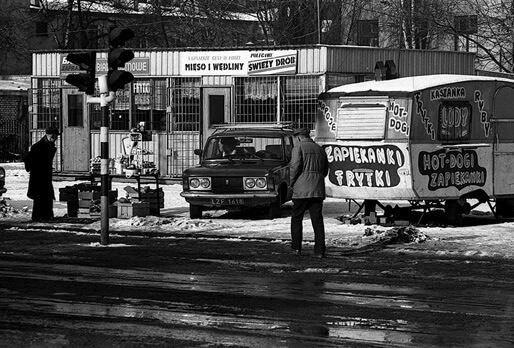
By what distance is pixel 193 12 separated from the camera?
54.4 meters

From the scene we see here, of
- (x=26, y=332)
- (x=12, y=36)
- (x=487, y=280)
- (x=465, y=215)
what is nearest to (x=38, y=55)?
(x=465, y=215)

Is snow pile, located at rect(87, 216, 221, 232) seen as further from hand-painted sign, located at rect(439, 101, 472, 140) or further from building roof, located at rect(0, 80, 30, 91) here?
building roof, located at rect(0, 80, 30, 91)

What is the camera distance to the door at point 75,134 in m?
35.0

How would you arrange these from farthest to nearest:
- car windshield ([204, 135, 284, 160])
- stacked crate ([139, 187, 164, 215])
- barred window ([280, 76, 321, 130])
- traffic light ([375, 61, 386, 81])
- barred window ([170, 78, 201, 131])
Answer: barred window ([170, 78, 201, 131])
barred window ([280, 76, 321, 130])
car windshield ([204, 135, 284, 160])
stacked crate ([139, 187, 164, 215])
traffic light ([375, 61, 386, 81])

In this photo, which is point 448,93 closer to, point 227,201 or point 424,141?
point 424,141

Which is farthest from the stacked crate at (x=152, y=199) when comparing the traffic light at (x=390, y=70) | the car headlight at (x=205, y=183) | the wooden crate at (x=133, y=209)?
the traffic light at (x=390, y=70)

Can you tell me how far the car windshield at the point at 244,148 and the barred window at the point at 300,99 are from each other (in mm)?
6585

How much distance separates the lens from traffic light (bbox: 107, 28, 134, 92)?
18.9m

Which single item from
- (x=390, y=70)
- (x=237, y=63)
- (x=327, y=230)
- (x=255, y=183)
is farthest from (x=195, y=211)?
(x=237, y=63)

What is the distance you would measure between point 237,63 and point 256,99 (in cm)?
108

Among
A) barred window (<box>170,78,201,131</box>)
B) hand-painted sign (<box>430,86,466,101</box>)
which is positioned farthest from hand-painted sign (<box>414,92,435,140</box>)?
barred window (<box>170,78,201,131</box>)

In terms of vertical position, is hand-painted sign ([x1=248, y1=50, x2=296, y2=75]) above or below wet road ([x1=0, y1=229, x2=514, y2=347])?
above

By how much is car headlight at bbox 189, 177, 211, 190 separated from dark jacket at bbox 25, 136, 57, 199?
2665 mm

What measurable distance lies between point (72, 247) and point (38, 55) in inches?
710
